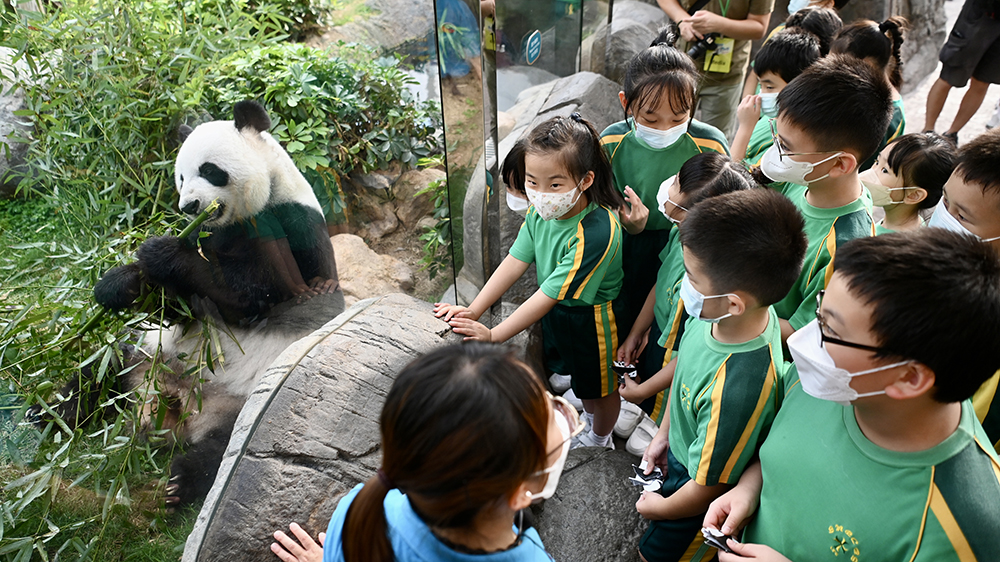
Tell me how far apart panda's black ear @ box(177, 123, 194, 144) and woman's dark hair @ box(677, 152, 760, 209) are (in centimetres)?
142

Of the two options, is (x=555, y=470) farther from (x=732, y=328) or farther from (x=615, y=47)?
(x=615, y=47)

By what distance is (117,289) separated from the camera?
1727 mm

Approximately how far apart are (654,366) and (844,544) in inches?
39.8

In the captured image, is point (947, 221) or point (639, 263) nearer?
point (947, 221)

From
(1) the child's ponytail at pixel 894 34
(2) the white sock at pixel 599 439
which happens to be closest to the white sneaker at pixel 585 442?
(2) the white sock at pixel 599 439

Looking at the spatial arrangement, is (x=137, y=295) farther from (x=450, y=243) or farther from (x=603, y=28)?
(x=603, y=28)

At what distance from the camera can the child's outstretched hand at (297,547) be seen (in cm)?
147

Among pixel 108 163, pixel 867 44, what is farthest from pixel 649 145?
pixel 108 163

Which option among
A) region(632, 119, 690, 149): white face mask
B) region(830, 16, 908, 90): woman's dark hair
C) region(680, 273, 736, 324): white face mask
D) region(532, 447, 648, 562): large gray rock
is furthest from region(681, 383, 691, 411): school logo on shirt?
region(830, 16, 908, 90): woman's dark hair

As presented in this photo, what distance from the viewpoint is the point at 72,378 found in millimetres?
1750

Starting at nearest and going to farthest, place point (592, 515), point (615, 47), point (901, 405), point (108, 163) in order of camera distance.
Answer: point (901, 405), point (108, 163), point (592, 515), point (615, 47)

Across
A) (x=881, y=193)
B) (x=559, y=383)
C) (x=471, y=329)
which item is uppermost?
Result: (x=881, y=193)

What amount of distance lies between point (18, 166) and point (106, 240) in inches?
19.9

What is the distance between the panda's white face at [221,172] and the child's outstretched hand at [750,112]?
1.96 m
